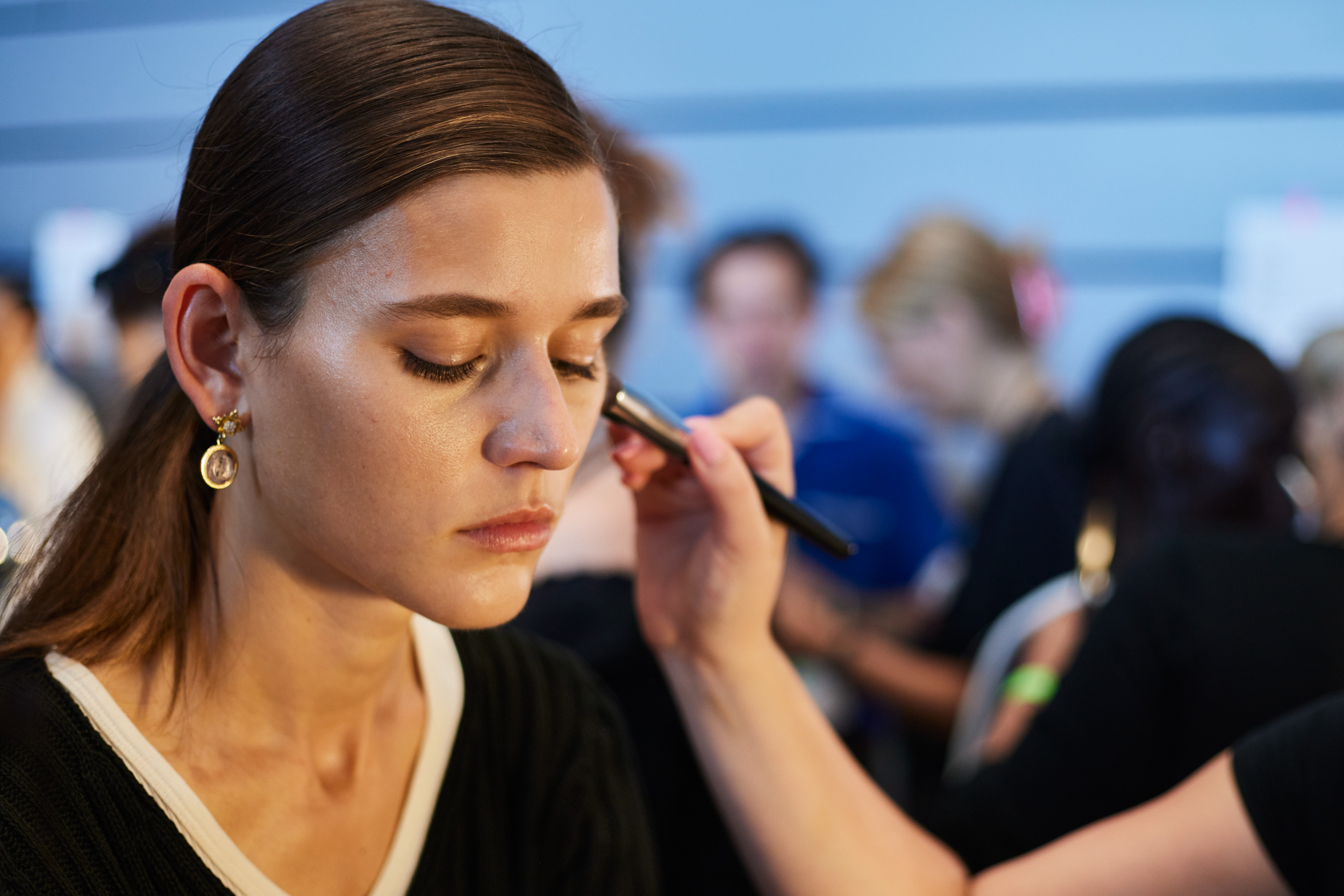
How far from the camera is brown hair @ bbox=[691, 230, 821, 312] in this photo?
2586 mm

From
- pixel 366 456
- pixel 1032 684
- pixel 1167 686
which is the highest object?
pixel 366 456

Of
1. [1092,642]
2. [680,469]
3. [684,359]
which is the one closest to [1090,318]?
[684,359]

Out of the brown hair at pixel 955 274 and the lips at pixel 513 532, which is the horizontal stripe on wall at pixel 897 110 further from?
the lips at pixel 513 532

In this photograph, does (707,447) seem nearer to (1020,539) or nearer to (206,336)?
(206,336)

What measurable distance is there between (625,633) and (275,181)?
25.3 inches

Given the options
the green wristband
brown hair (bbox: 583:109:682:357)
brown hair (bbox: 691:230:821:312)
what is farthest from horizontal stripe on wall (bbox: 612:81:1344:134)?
the green wristband

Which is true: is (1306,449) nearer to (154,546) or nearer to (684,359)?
(154,546)

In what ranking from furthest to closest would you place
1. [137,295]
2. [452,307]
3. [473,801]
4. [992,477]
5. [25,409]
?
[25,409], [992,477], [137,295], [473,801], [452,307]

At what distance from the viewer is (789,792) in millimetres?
967

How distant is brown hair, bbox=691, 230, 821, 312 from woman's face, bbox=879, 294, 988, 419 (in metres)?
0.21

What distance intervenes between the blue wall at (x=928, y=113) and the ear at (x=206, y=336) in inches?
97.4

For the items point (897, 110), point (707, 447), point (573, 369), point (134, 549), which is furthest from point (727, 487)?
point (897, 110)

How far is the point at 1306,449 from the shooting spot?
1691 millimetres

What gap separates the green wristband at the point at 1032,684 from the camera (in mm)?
1539
